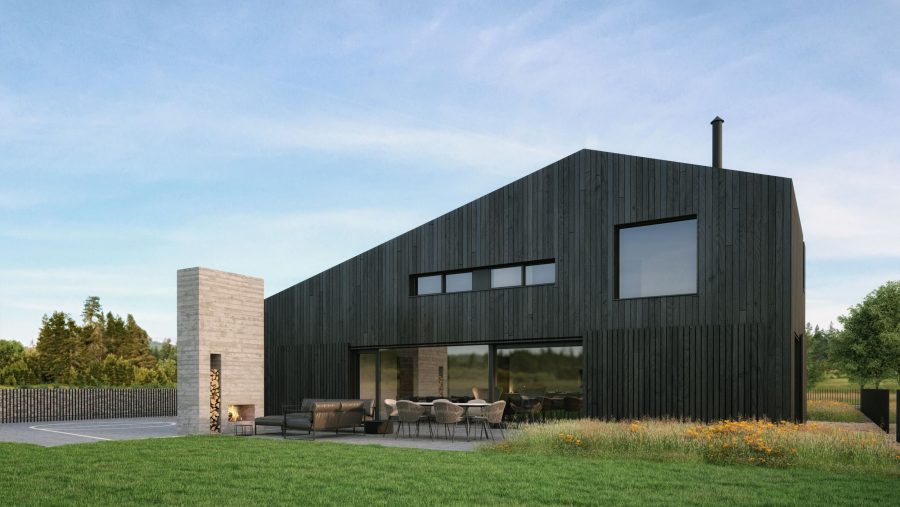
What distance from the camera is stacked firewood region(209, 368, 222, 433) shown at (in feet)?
53.7

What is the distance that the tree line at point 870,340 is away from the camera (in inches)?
1664

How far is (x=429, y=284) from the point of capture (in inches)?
720

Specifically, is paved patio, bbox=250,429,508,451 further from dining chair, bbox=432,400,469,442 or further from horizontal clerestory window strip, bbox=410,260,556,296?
horizontal clerestory window strip, bbox=410,260,556,296

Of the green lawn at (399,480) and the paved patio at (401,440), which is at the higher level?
the green lawn at (399,480)

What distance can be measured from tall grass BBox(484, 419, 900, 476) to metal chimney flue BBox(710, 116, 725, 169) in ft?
17.4

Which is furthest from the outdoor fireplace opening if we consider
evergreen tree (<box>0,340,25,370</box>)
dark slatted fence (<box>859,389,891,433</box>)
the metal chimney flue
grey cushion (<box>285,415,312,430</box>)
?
evergreen tree (<box>0,340,25,370</box>)

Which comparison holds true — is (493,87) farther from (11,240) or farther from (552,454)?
(11,240)

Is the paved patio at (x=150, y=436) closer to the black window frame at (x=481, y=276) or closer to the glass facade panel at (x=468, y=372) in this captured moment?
the glass facade panel at (x=468, y=372)

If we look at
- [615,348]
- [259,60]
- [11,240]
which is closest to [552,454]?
[615,348]

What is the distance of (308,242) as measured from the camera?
19.7 metres

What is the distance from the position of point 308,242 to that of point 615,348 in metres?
8.47

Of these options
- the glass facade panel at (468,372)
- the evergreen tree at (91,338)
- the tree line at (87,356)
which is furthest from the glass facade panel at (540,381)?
the evergreen tree at (91,338)

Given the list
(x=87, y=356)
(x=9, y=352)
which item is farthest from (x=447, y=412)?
(x=9, y=352)

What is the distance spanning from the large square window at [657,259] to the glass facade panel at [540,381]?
73.3 inches
